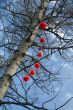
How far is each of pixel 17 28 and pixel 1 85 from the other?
80.9 inches

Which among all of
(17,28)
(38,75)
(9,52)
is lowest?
(38,75)

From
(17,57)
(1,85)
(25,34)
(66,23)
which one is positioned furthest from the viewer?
(66,23)

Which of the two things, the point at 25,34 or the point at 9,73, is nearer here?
the point at 9,73

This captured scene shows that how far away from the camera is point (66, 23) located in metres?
7.41

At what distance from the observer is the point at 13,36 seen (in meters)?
7.04

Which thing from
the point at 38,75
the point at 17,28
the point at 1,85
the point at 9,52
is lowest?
the point at 1,85

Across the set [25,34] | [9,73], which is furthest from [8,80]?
[25,34]

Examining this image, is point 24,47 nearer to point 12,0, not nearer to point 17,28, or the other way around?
point 17,28

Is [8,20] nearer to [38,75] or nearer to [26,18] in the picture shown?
[26,18]

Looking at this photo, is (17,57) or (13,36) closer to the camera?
(17,57)

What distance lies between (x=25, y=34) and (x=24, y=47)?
68 cm

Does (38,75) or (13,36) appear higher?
(13,36)

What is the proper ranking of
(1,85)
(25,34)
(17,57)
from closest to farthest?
(1,85)
(17,57)
(25,34)

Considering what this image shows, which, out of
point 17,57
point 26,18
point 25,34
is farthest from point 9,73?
point 26,18
